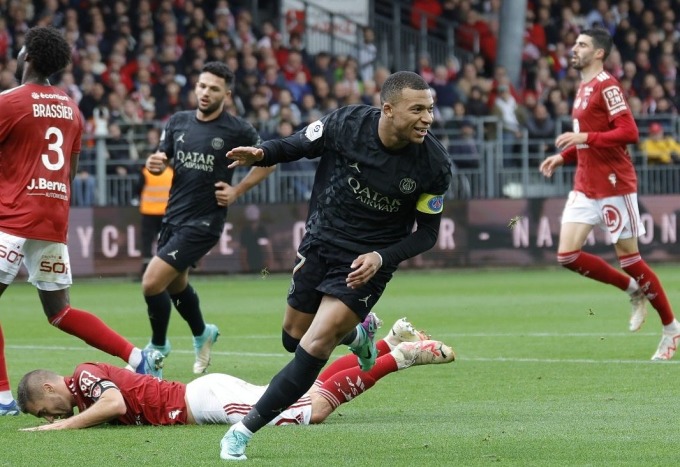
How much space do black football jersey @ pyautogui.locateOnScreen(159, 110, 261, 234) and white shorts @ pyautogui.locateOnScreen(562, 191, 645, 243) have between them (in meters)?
2.84

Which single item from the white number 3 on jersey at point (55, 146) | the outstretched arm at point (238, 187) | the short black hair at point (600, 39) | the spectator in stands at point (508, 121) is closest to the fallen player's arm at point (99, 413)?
the white number 3 on jersey at point (55, 146)

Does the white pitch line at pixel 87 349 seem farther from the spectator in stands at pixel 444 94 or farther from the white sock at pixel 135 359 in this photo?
the spectator in stands at pixel 444 94

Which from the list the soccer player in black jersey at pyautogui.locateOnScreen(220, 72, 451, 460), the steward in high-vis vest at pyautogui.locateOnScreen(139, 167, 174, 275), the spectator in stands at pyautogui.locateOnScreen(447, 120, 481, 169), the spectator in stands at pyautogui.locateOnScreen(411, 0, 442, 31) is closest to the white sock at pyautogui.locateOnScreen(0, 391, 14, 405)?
the soccer player in black jersey at pyautogui.locateOnScreen(220, 72, 451, 460)

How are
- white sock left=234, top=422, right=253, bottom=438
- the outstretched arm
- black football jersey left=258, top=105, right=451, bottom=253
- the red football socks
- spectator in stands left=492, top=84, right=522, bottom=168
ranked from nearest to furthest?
white sock left=234, top=422, right=253, bottom=438, black football jersey left=258, top=105, right=451, bottom=253, the outstretched arm, the red football socks, spectator in stands left=492, top=84, right=522, bottom=168

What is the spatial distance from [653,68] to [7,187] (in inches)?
907

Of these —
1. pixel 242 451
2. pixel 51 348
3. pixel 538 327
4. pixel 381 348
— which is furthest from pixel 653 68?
pixel 242 451

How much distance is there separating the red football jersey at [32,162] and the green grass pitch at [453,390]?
120cm

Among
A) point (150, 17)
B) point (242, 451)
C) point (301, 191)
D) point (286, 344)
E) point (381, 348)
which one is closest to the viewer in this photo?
point (242, 451)

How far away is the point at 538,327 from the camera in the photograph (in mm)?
13914

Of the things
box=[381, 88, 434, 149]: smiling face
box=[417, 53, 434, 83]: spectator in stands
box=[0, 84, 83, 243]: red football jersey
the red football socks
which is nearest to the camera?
box=[381, 88, 434, 149]: smiling face

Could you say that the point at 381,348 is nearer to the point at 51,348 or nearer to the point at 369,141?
the point at 369,141

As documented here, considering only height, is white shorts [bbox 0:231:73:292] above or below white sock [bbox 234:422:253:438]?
above

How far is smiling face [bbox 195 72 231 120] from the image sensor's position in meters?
10.8

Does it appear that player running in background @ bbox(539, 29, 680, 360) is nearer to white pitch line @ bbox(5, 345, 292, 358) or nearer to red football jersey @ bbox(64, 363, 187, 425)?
white pitch line @ bbox(5, 345, 292, 358)
